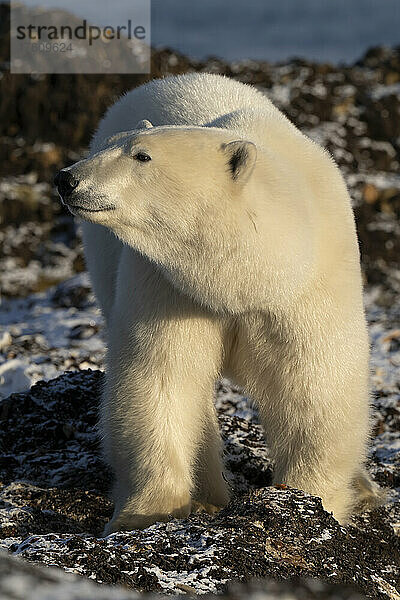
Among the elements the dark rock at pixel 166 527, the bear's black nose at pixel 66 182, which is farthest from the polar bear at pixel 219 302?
the dark rock at pixel 166 527

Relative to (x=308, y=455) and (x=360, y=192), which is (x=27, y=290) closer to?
(x=360, y=192)

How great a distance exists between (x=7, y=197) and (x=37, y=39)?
580cm

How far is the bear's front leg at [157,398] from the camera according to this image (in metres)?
3.14

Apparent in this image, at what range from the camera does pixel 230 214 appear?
269 centimetres

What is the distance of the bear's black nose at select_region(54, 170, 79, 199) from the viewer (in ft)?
8.91

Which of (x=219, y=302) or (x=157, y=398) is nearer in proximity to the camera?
(x=219, y=302)

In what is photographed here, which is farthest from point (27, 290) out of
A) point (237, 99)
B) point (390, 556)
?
point (390, 556)

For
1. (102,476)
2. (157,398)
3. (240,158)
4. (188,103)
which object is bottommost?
(102,476)

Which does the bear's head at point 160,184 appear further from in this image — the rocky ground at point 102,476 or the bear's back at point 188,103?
the rocky ground at point 102,476

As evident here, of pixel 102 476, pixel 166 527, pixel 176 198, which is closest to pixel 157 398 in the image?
pixel 166 527

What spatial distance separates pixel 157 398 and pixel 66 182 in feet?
3.37

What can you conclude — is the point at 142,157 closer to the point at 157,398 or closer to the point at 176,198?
the point at 176,198

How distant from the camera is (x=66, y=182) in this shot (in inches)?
107

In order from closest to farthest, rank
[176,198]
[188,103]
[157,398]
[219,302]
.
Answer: [176,198]
[219,302]
[157,398]
[188,103]
